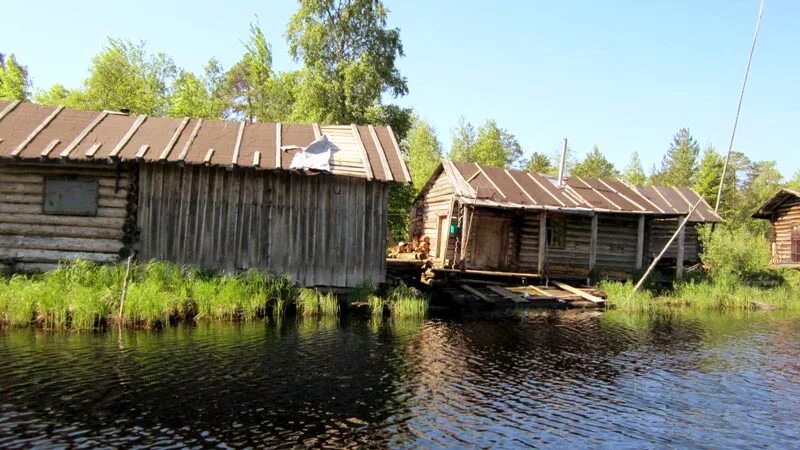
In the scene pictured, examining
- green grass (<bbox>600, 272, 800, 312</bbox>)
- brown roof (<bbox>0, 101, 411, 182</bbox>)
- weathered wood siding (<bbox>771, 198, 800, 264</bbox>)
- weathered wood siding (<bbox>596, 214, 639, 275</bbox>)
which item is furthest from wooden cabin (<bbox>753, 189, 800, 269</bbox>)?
brown roof (<bbox>0, 101, 411, 182</bbox>)

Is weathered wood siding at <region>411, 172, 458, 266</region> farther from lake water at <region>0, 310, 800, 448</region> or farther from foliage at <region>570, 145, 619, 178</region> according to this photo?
foliage at <region>570, 145, 619, 178</region>

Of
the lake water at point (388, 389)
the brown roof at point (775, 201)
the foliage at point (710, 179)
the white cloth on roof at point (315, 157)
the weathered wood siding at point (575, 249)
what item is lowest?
the lake water at point (388, 389)

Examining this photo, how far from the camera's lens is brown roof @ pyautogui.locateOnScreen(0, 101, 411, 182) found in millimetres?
15359

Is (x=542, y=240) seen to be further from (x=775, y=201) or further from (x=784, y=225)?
(x=784, y=225)

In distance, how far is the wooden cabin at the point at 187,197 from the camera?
50.4ft

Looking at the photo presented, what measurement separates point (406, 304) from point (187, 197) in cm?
706

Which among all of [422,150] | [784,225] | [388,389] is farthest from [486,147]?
[388,389]

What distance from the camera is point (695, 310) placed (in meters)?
20.9

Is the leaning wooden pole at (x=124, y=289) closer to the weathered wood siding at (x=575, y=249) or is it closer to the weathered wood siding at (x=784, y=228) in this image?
the weathered wood siding at (x=575, y=249)

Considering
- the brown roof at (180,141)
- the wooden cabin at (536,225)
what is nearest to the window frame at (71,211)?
the brown roof at (180,141)

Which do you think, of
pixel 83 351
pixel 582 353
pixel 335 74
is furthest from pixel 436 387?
pixel 335 74

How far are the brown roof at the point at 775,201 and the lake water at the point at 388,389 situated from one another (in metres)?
22.0

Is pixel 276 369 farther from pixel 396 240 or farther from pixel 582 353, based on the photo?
pixel 396 240

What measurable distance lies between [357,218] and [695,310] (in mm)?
13239
